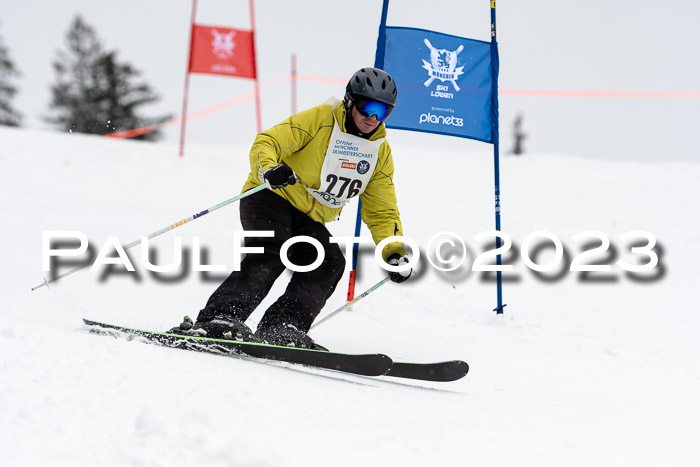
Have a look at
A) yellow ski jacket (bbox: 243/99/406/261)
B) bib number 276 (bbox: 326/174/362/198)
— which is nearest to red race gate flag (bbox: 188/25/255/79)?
yellow ski jacket (bbox: 243/99/406/261)

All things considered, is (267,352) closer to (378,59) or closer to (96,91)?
(378,59)

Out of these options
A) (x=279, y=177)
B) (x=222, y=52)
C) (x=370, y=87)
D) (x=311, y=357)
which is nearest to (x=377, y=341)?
(x=311, y=357)

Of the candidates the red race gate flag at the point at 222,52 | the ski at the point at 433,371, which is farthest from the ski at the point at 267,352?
the red race gate flag at the point at 222,52

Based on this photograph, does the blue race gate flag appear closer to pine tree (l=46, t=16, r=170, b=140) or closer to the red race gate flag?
the red race gate flag

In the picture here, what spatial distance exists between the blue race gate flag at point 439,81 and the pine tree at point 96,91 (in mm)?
26163

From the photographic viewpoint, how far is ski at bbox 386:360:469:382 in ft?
10.1

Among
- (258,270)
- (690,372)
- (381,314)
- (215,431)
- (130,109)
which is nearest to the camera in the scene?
(215,431)

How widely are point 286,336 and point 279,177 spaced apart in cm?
84

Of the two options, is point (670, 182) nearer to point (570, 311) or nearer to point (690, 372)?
point (570, 311)

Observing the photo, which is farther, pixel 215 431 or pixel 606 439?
A: pixel 606 439

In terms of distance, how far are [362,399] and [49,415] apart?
3.58ft

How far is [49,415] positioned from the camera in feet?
6.14

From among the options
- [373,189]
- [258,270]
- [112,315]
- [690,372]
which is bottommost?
[690,372]

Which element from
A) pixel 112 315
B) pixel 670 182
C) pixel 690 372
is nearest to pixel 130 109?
pixel 670 182
